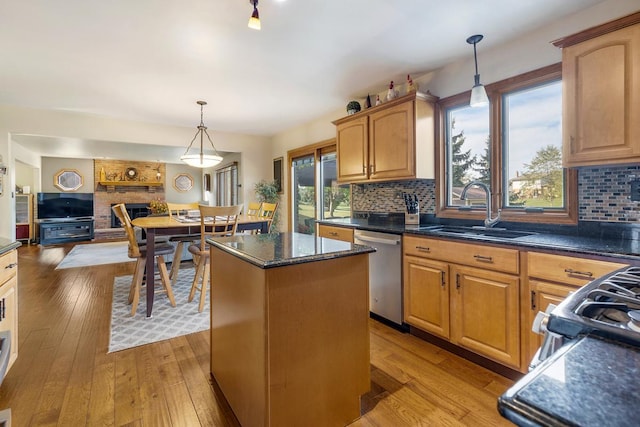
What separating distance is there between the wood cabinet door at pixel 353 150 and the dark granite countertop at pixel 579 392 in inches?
113

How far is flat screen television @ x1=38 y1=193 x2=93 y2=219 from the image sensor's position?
25.9 feet

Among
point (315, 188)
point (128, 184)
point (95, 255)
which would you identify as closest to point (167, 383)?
point (315, 188)

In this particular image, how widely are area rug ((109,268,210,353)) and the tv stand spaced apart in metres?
5.92

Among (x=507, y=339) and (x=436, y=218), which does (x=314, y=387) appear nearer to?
(x=507, y=339)

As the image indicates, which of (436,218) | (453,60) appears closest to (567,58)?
(453,60)

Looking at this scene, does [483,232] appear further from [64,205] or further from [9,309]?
[64,205]

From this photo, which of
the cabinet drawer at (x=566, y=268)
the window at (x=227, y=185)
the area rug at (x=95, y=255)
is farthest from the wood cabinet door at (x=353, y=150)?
the area rug at (x=95, y=255)

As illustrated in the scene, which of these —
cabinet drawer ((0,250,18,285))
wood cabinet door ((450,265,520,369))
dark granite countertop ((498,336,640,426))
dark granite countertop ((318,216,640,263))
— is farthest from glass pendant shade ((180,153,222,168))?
dark granite countertop ((498,336,640,426))

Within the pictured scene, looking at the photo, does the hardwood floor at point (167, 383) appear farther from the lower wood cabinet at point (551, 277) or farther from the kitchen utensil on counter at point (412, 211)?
the kitchen utensil on counter at point (412, 211)

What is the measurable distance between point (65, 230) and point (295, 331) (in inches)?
365

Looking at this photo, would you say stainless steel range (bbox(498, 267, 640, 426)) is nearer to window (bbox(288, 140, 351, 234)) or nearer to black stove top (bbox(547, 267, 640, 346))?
black stove top (bbox(547, 267, 640, 346))

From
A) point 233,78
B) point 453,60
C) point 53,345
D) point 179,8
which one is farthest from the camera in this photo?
point 233,78

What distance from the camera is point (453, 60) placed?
2725 mm

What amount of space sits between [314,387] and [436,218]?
2.09 metres
